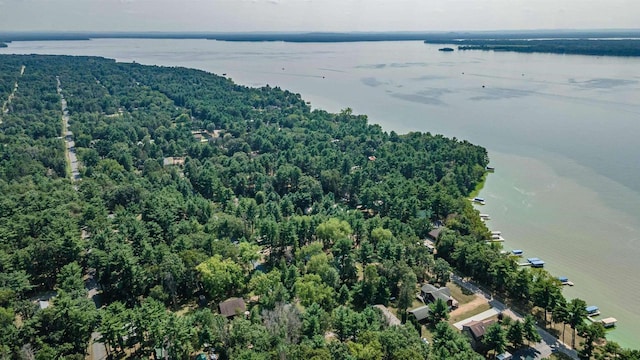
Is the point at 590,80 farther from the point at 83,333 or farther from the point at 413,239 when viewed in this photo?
the point at 83,333

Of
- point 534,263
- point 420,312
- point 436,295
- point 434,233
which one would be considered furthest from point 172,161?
point 534,263

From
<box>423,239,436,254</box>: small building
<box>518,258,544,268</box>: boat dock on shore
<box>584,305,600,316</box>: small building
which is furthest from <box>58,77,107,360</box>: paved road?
<box>518,258,544,268</box>: boat dock on shore

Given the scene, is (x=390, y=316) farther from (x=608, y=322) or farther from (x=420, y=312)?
(x=608, y=322)

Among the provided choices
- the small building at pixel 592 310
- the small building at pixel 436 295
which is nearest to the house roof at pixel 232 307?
the small building at pixel 436 295

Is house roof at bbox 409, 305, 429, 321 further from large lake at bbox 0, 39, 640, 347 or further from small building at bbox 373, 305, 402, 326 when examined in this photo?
large lake at bbox 0, 39, 640, 347

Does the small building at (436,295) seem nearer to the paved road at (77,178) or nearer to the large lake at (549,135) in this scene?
the large lake at (549,135)

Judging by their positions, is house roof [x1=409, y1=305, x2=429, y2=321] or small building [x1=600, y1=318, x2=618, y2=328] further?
small building [x1=600, y1=318, x2=618, y2=328]

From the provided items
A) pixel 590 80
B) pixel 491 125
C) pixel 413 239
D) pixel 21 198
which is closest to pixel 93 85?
pixel 21 198
